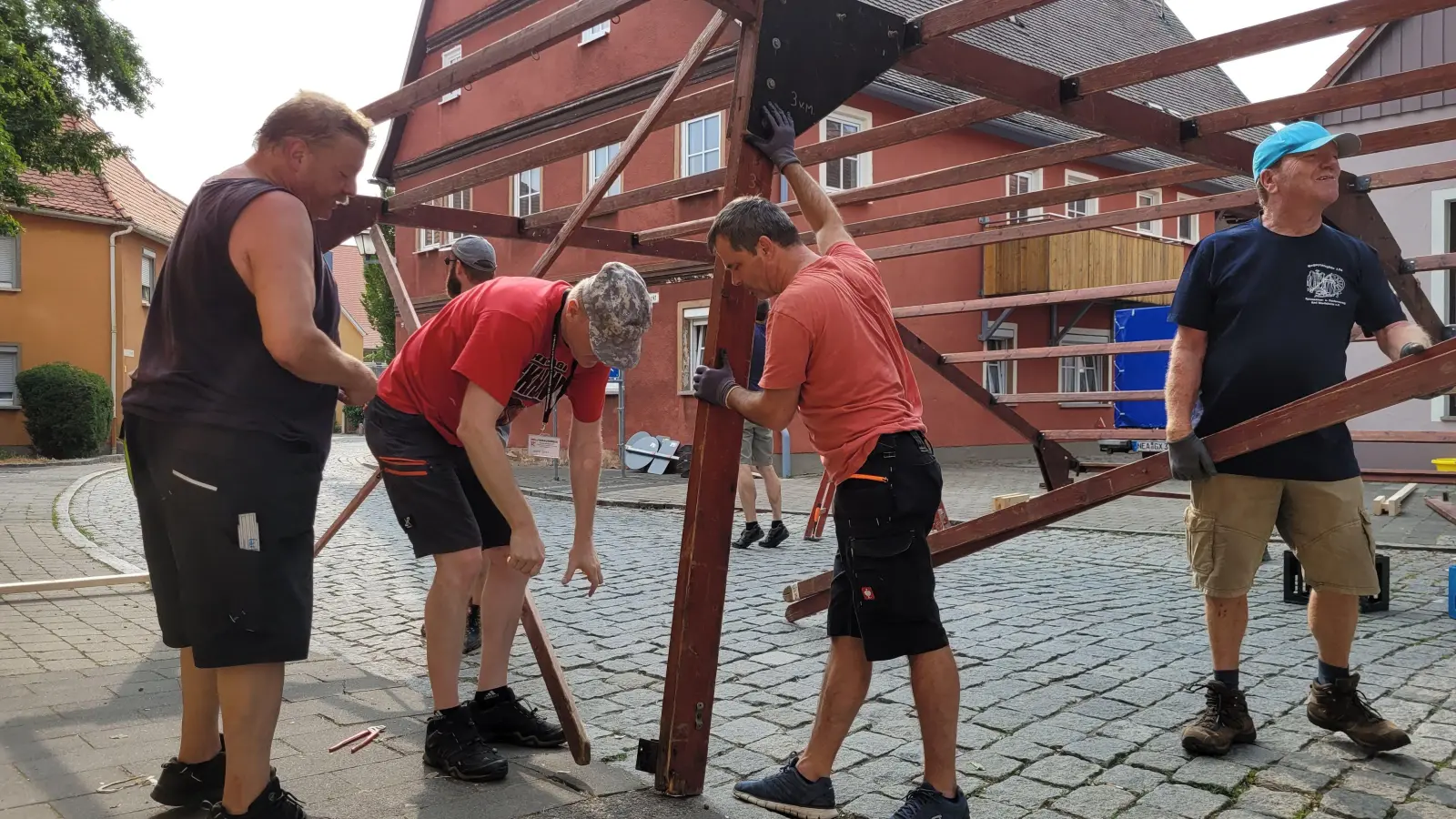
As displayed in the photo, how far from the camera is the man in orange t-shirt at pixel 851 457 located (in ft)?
9.14

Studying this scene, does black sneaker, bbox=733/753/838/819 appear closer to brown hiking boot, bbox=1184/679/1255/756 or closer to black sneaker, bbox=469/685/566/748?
black sneaker, bbox=469/685/566/748

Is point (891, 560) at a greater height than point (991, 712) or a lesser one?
greater

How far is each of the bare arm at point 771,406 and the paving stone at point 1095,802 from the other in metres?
1.29

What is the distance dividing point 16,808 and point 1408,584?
6687mm

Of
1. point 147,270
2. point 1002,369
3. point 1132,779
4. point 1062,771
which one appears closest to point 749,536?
point 1062,771

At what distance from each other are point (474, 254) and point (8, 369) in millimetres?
27526

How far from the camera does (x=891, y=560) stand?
2.78 m

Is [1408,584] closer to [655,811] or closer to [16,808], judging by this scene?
[655,811]

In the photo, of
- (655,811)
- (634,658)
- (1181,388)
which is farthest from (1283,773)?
(634,658)

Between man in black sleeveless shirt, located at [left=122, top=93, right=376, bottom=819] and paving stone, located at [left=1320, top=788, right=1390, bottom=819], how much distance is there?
2660 millimetres

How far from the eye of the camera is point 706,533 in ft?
10.1

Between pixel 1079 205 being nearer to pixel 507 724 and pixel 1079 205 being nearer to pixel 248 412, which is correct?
pixel 507 724

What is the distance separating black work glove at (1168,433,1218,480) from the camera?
3312 millimetres

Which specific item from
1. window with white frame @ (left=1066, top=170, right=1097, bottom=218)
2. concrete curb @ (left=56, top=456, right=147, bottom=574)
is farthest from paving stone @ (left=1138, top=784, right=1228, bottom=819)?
window with white frame @ (left=1066, top=170, right=1097, bottom=218)
